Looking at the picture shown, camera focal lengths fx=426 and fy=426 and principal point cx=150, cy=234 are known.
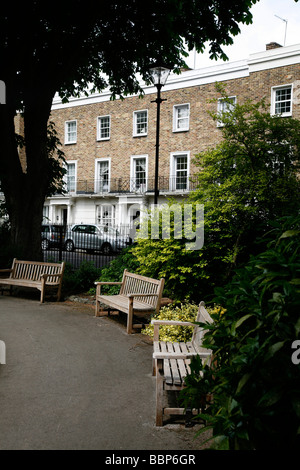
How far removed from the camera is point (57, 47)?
11648 mm

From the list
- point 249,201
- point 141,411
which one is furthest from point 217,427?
point 249,201

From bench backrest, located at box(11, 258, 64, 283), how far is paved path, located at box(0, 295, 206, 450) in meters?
2.76

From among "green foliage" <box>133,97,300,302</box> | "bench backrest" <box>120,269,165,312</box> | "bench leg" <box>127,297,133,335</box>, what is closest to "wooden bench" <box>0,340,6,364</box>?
"bench leg" <box>127,297,133,335</box>

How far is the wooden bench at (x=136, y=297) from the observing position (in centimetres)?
747

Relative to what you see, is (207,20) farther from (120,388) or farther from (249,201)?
(120,388)

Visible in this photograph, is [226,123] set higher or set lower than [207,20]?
lower

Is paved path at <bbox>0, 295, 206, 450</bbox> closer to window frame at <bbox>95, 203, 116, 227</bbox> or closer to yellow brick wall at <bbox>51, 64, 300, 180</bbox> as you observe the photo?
yellow brick wall at <bbox>51, 64, 300, 180</bbox>

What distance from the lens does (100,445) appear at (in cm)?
346

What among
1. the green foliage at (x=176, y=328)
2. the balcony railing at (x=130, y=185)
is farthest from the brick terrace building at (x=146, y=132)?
the green foliage at (x=176, y=328)

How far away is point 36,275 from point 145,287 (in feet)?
13.3

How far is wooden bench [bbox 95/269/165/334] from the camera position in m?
7.47

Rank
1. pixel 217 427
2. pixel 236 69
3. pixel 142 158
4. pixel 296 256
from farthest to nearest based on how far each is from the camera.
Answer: pixel 142 158
pixel 236 69
pixel 296 256
pixel 217 427
